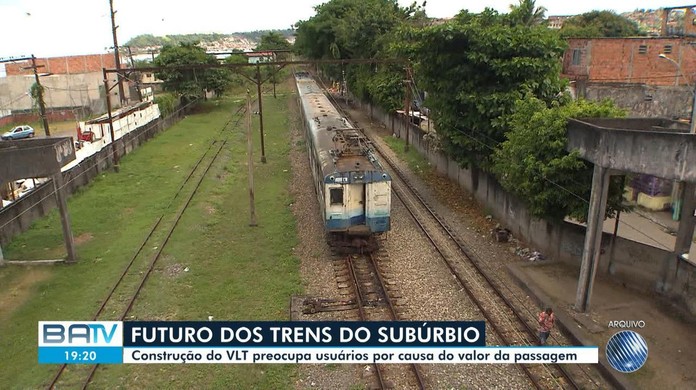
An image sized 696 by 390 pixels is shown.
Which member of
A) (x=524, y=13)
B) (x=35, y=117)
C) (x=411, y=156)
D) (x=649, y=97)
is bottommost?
(x=411, y=156)

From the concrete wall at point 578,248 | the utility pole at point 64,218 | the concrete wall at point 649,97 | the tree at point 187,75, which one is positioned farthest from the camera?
the tree at point 187,75

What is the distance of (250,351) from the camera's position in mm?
10141

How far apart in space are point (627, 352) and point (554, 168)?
4926mm

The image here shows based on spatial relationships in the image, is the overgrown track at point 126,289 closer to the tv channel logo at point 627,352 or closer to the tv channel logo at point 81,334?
the tv channel logo at point 81,334

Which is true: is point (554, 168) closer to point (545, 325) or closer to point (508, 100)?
point (545, 325)

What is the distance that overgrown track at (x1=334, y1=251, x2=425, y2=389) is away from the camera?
10062mm

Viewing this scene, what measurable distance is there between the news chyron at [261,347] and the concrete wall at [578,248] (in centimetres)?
327

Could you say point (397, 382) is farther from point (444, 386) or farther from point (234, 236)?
point (234, 236)

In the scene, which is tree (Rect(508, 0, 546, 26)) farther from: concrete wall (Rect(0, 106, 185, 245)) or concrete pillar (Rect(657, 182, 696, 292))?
concrete wall (Rect(0, 106, 185, 245))

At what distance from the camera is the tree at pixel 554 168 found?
13023mm

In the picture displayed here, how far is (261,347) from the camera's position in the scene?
10.0 meters

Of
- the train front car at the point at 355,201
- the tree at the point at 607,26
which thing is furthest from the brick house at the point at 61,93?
the tree at the point at 607,26

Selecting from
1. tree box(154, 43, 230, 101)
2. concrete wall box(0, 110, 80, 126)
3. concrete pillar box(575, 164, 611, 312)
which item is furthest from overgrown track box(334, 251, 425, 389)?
concrete wall box(0, 110, 80, 126)

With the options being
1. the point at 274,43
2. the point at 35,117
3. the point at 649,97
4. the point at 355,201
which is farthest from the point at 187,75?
the point at 274,43
